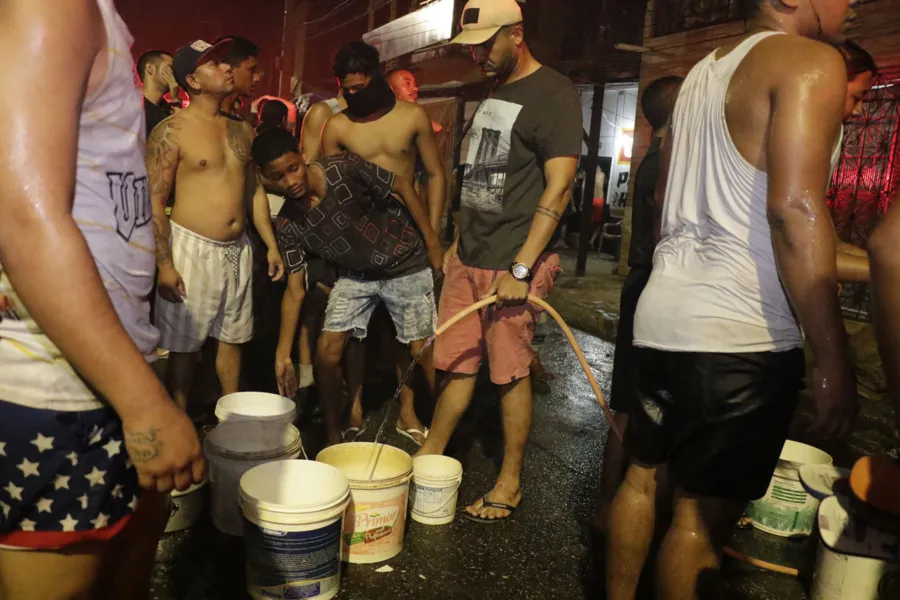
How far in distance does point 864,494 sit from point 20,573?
2.34 m

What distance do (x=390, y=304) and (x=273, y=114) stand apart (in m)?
4.19

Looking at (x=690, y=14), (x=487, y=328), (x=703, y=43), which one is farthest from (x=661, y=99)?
(x=690, y=14)

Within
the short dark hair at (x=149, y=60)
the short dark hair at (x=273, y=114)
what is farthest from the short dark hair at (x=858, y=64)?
the short dark hair at (x=273, y=114)

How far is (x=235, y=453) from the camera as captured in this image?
305cm

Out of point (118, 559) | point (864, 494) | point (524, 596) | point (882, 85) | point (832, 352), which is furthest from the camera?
point (882, 85)

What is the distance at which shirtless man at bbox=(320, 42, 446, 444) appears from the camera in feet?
15.5

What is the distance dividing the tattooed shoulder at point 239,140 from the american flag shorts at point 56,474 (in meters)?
3.34

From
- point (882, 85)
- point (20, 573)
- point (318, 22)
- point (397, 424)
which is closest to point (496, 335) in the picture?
point (397, 424)

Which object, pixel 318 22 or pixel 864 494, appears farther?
pixel 318 22

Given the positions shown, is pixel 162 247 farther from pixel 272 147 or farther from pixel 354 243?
pixel 354 243

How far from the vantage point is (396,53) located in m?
18.5

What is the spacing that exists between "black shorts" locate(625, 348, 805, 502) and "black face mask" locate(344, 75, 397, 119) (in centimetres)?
330

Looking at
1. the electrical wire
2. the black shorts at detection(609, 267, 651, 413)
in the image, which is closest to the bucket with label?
the black shorts at detection(609, 267, 651, 413)

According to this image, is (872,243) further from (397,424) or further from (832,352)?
(397,424)
